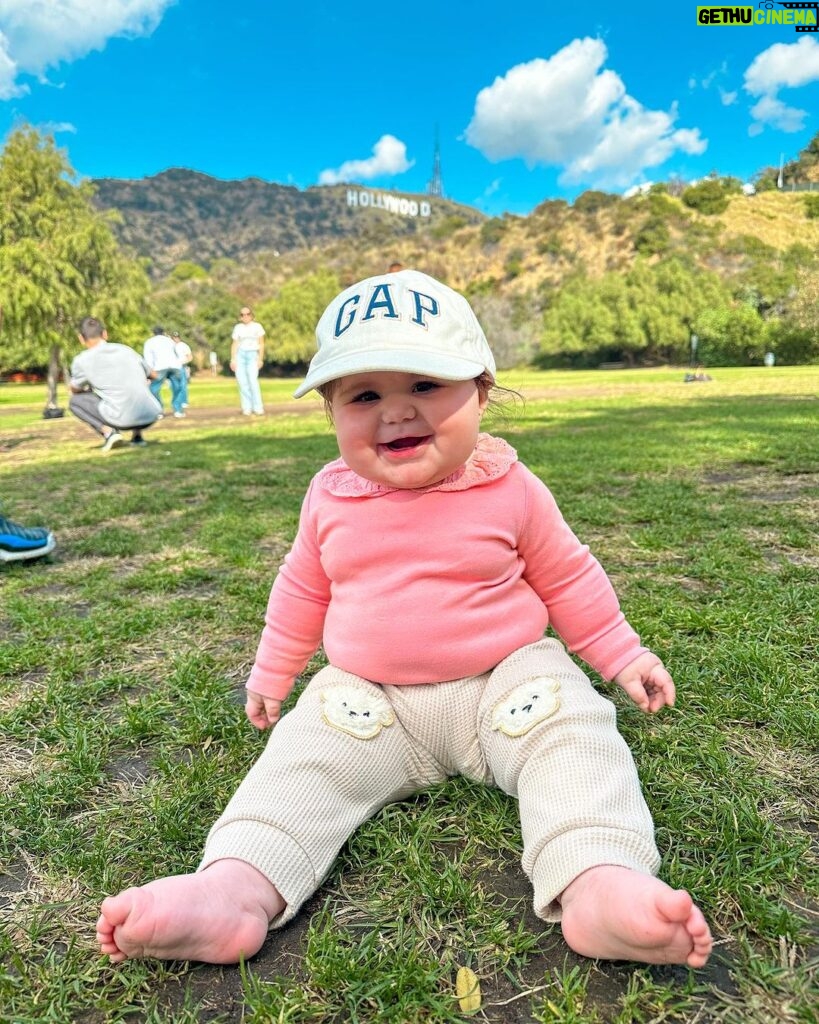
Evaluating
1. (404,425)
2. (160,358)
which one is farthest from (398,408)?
(160,358)

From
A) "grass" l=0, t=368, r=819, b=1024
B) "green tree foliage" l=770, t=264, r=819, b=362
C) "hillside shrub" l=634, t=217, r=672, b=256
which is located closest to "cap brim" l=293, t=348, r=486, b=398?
"grass" l=0, t=368, r=819, b=1024

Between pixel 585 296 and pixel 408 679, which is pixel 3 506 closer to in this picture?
pixel 408 679

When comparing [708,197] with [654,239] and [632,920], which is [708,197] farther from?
[632,920]

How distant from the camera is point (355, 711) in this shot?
159 centimetres

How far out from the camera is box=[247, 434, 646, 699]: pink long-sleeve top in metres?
1.64

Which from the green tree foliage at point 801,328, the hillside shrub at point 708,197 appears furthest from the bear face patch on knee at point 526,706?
the hillside shrub at point 708,197

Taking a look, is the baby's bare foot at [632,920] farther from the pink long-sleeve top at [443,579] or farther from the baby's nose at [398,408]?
the baby's nose at [398,408]

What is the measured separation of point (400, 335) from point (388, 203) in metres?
192

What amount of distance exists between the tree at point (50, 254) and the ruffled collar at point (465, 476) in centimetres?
1732

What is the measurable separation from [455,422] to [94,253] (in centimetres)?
2071

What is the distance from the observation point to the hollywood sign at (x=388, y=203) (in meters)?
174

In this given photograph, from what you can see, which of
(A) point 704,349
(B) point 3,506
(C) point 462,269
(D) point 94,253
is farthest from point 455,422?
(C) point 462,269

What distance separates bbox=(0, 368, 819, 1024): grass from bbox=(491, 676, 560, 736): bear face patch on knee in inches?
7.7

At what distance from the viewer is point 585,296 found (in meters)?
54.9
